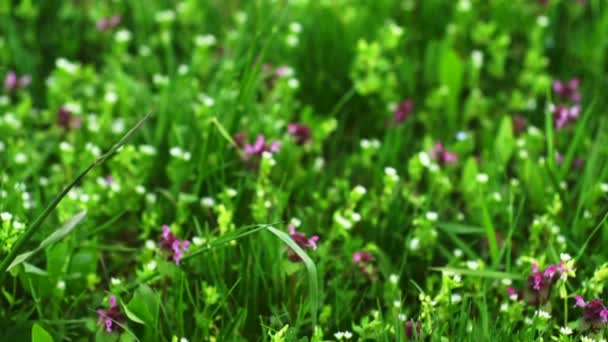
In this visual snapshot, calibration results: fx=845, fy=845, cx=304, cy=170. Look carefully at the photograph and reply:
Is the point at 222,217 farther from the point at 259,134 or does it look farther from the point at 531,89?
the point at 531,89

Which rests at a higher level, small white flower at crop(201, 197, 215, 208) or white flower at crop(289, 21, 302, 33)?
white flower at crop(289, 21, 302, 33)

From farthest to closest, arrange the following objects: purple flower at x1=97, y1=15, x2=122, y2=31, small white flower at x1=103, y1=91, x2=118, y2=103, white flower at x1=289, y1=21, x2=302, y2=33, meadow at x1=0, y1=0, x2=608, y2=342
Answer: purple flower at x1=97, y1=15, x2=122, y2=31 < white flower at x1=289, y1=21, x2=302, y2=33 < small white flower at x1=103, y1=91, x2=118, y2=103 < meadow at x1=0, y1=0, x2=608, y2=342

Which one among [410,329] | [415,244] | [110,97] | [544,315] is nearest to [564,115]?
[415,244]

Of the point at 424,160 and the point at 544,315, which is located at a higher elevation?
the point at 424,160

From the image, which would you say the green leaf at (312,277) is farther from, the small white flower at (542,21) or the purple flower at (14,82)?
the small white flower at (542,21)

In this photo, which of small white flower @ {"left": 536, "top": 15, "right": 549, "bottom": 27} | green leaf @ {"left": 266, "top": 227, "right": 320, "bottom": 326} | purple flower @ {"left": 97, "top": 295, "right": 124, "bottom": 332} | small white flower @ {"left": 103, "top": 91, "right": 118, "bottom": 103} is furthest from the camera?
small white flower @ {"left": 536, "top": 15, "right": 549, "bottom": 27}

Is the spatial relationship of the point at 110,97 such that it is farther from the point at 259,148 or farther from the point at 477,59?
the point at 477,59

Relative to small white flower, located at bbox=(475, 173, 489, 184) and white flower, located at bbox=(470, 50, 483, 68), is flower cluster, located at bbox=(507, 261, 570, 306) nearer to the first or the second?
small white flower, located at bbox=(475, 173, 489, 184)

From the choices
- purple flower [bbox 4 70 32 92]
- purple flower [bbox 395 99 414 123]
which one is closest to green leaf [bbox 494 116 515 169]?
purple flower [bbox 395 99 414 123]
